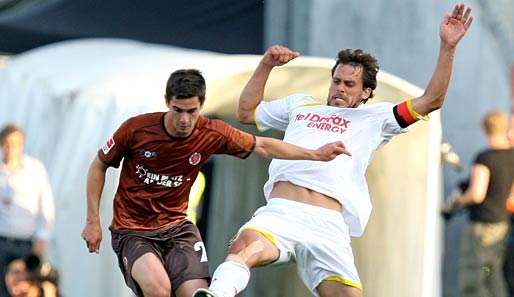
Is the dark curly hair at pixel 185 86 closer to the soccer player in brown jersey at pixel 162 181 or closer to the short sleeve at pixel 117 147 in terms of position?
→ the soccer player in brown jersey at pixel 162 181

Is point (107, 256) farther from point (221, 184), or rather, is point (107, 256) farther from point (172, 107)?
point (172, 107)

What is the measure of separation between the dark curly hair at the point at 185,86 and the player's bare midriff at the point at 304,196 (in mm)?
1003

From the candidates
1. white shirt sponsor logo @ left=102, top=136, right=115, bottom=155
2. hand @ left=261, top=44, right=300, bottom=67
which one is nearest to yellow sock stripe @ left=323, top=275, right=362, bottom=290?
hand @ left=261, top=44, right=300, bottom=67

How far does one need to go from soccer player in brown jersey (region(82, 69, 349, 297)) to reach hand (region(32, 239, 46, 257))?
3609mm

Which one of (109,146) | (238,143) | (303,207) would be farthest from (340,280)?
(109,146)

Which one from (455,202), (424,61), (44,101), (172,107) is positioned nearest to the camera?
(172,107)

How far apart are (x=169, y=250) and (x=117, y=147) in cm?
68

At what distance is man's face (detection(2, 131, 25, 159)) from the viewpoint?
1490cm

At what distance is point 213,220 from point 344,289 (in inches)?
176

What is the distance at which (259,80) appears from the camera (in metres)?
11.7

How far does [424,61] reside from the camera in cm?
1794

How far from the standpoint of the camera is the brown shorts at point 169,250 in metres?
11.1

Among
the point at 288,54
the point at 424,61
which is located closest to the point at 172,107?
the point at 288,54

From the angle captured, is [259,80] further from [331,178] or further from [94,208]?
[94,208]
